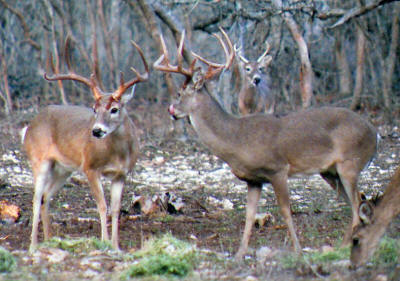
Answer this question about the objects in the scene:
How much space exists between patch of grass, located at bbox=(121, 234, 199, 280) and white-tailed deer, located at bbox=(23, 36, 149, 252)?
1099 millimetres

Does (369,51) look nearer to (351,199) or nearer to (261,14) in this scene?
(261,14)

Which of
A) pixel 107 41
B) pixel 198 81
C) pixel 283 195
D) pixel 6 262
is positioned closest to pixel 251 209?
pixel 283 195

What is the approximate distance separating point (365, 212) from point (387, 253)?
0.39 meters

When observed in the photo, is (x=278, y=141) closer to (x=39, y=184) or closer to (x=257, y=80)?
(x=39, y=184)

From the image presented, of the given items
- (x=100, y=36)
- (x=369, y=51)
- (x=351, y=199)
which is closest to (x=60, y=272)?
(x=351, y=199)

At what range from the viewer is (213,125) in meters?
8.63

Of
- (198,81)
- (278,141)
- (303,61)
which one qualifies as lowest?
(278,141)

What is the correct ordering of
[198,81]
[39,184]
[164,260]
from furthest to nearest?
1. [39,184]
2. [198,81]
3. [164,260]

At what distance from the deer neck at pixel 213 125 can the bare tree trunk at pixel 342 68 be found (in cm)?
1084

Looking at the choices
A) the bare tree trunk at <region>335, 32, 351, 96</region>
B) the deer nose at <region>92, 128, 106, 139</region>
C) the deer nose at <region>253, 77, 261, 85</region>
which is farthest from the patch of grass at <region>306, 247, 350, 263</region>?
the bare tree trunk at <region>335, 32, 351, 96</region>

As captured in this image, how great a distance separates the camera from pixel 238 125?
342 inches

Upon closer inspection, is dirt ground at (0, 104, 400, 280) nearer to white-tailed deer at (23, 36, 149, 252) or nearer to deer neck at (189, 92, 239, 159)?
white-tailed deer at (23, 36, 149, 252)

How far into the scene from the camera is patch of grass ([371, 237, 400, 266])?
22.9ft

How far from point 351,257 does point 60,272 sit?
237cm
